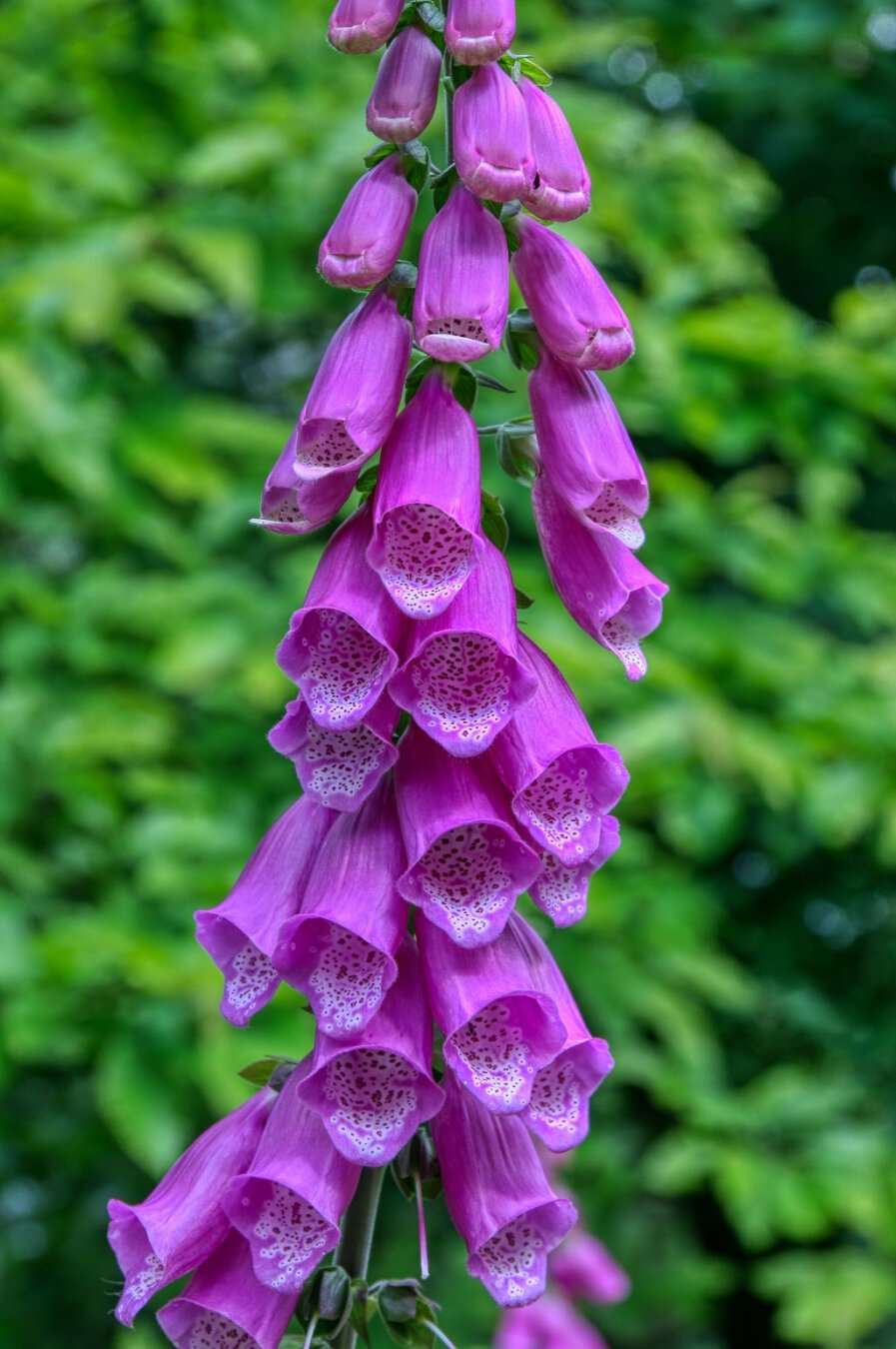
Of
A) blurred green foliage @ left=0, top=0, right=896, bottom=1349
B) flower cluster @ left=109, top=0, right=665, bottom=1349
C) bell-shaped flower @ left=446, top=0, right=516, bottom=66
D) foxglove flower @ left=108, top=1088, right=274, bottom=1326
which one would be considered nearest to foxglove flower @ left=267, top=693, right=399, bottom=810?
flower cluster @ left=109, top=0, right=665, bottom=1349

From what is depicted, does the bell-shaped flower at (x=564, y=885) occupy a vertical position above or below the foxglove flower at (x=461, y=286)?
below

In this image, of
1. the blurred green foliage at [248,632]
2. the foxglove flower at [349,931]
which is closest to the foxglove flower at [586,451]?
the foxglove flower at [349,931]

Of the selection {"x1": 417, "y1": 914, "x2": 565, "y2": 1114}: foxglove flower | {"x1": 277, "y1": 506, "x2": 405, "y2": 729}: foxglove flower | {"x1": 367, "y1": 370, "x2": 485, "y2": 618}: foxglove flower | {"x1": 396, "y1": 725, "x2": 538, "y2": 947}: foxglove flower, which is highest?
{"x1": 367, "y1": 370, "x2": 485, "y2": 618}: foxglove flower

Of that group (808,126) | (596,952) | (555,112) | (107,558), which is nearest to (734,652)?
(596,952)

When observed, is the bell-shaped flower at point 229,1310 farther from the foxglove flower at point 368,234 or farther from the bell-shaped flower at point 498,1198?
the foxglove flower at point 368,234

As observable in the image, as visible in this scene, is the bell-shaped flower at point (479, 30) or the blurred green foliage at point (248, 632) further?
the blurred green foliage at point (248, 632)

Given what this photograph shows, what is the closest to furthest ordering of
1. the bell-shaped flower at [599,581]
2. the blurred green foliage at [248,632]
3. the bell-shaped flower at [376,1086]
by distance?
the bell-shaped flower at [376,1086] → the bell-shaped flower at [599,581] → the blurred green foliage at [248,632]

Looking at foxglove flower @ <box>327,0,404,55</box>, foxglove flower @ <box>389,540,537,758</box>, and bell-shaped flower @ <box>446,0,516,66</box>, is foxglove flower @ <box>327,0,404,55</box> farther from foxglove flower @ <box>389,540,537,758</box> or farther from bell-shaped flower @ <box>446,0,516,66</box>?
foxglove flower @ <box>389,540,537,758</box>

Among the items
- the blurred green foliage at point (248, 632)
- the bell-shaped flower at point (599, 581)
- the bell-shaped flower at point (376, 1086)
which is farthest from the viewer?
the blurred green foliage at point (248, 632)
